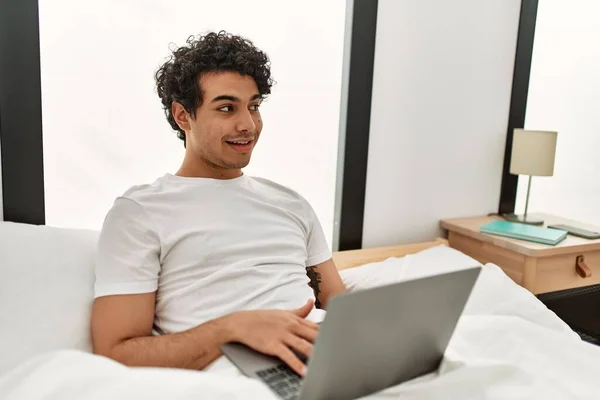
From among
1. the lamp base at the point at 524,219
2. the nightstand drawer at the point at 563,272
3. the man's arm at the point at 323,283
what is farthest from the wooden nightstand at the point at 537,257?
the man's arm at the point at 323,283

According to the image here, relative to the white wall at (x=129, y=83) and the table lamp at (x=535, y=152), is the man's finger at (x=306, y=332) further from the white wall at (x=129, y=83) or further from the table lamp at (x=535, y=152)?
the table lamp at (x=535, y=152)

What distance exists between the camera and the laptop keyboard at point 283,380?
836mm

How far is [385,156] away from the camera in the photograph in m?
1.98

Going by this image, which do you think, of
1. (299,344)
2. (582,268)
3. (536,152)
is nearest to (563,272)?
(582,268)

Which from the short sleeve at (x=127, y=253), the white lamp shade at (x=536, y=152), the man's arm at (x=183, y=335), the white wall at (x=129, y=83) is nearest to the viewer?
the man's arm at (x=183, y=335)

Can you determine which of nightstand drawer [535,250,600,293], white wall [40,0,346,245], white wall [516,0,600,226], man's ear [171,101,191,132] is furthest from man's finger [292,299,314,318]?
white wall [516,0,600,226]

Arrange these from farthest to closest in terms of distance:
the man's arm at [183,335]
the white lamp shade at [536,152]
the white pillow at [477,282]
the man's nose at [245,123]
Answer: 1. the white lamp shade at [536,152]
2. the white pillow at [477,282]
3. the man's nose at [245,123]
4. the man's arm at [183,335]

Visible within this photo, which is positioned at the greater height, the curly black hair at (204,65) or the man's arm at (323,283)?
the curly black hair at (204,65)

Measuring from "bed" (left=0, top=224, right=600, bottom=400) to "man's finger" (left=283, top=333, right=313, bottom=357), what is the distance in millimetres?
105

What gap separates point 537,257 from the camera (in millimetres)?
1773

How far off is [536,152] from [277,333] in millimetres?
1485

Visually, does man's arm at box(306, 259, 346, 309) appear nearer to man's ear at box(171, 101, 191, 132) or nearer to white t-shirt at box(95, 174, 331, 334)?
white t-shirt at box(95, 174, 331, 334)

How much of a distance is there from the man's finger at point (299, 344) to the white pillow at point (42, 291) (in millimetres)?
443

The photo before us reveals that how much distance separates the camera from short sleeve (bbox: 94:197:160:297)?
1.07 meters
